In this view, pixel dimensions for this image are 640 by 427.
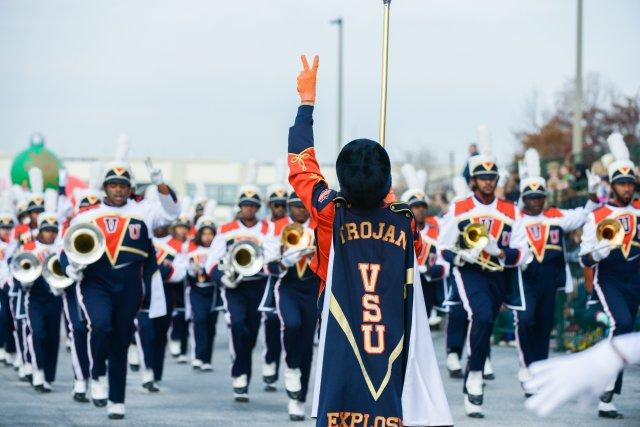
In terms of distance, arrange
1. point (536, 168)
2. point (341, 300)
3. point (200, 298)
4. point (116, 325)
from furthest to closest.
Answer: point (200, 298) → point (536, 168) → point (116, 325) → point (341, 300)

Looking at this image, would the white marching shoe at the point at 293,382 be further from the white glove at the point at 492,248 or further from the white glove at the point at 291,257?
the white glove at the point at 492,248

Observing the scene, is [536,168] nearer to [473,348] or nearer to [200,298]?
[473,348]

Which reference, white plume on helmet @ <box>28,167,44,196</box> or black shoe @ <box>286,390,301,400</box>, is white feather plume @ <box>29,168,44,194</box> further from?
black shoe @ <box>286,390,301,400</box>

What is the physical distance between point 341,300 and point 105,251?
5926 mm

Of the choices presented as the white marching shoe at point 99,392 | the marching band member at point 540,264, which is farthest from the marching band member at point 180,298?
the white marching shoe at point 99,392

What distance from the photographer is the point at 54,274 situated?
1459 centimetres

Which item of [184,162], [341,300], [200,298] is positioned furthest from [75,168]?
[341,300]

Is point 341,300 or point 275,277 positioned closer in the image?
point 341,300

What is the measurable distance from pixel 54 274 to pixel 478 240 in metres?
4.57

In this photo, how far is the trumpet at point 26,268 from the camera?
52.8ft

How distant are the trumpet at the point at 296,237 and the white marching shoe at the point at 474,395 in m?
2.20

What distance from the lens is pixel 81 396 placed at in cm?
1405

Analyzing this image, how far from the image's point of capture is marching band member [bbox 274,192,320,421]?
13.1m

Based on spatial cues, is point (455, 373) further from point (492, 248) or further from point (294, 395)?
point (294, 395)
